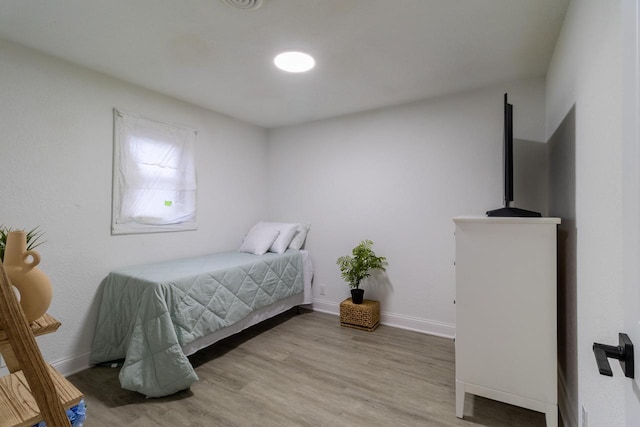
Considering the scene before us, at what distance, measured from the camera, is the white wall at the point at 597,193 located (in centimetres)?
100

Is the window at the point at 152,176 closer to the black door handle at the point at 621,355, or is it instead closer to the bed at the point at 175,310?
the bed at the point at 175,310

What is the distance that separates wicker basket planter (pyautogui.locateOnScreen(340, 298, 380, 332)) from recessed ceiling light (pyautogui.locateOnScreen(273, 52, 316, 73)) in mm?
2263

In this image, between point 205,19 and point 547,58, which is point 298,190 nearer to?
point 205,19

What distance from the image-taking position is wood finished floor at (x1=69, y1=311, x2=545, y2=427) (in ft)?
5.68

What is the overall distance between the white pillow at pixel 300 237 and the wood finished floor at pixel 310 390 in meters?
1.12

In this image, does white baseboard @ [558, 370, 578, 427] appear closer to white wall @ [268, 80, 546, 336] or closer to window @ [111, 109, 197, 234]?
white wall @ [268, 80, 546, 336]

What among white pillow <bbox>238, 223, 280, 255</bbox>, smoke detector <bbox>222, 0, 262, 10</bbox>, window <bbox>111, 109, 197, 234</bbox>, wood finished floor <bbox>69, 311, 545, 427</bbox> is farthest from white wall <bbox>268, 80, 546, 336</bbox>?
smoke detector <bbox>222, 0, 262, 10</bbox>

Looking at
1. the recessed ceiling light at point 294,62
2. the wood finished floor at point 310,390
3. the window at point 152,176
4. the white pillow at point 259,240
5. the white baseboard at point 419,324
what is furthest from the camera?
the white pillow at point 259,240

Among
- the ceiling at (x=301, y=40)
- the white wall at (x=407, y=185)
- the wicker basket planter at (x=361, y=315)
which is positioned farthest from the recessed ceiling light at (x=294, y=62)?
the wicker basket planter at (x=361, y=315)

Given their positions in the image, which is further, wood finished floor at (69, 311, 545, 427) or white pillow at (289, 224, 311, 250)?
white pillow at (289, 224, 311, 250)

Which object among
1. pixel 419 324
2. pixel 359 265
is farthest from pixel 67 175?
pixel 419 324

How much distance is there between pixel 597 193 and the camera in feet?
3.88

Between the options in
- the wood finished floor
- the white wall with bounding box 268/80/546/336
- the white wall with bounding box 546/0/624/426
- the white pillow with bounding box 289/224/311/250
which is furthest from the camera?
the white pillow with bounding box 289/224/311/250

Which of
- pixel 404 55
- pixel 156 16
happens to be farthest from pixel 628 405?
pixel 156 16
